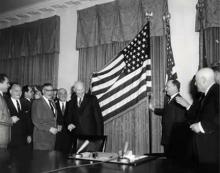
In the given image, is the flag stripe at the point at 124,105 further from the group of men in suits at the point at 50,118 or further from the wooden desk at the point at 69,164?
the wooden desk at the point at 69,164

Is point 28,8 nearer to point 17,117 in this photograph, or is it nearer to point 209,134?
point 17,117

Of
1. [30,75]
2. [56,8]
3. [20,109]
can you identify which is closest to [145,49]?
[20,109]

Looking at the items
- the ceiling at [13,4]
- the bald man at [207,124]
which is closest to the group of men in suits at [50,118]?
the bald man at [207,124]

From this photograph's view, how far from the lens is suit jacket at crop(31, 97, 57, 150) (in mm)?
4613

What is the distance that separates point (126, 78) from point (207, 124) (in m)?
2.76

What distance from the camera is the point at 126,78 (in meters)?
5.54

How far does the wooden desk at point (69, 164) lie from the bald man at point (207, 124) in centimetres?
61

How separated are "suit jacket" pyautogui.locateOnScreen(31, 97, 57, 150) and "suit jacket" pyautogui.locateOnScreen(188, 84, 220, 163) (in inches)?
98.9

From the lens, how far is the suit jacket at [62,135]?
527 cm

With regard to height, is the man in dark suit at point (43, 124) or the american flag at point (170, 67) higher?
the american flag at point (170, 67)

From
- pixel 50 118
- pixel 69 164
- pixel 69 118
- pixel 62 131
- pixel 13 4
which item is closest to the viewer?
pixel 69 164

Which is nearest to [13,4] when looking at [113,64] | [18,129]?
[113,64]

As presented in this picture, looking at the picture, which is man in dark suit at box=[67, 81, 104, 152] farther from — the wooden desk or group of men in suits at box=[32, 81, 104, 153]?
the wooden desk

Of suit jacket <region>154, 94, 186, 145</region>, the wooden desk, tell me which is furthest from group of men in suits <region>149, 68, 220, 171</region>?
suit jacket <region>154, 94, 186, 145</region>
